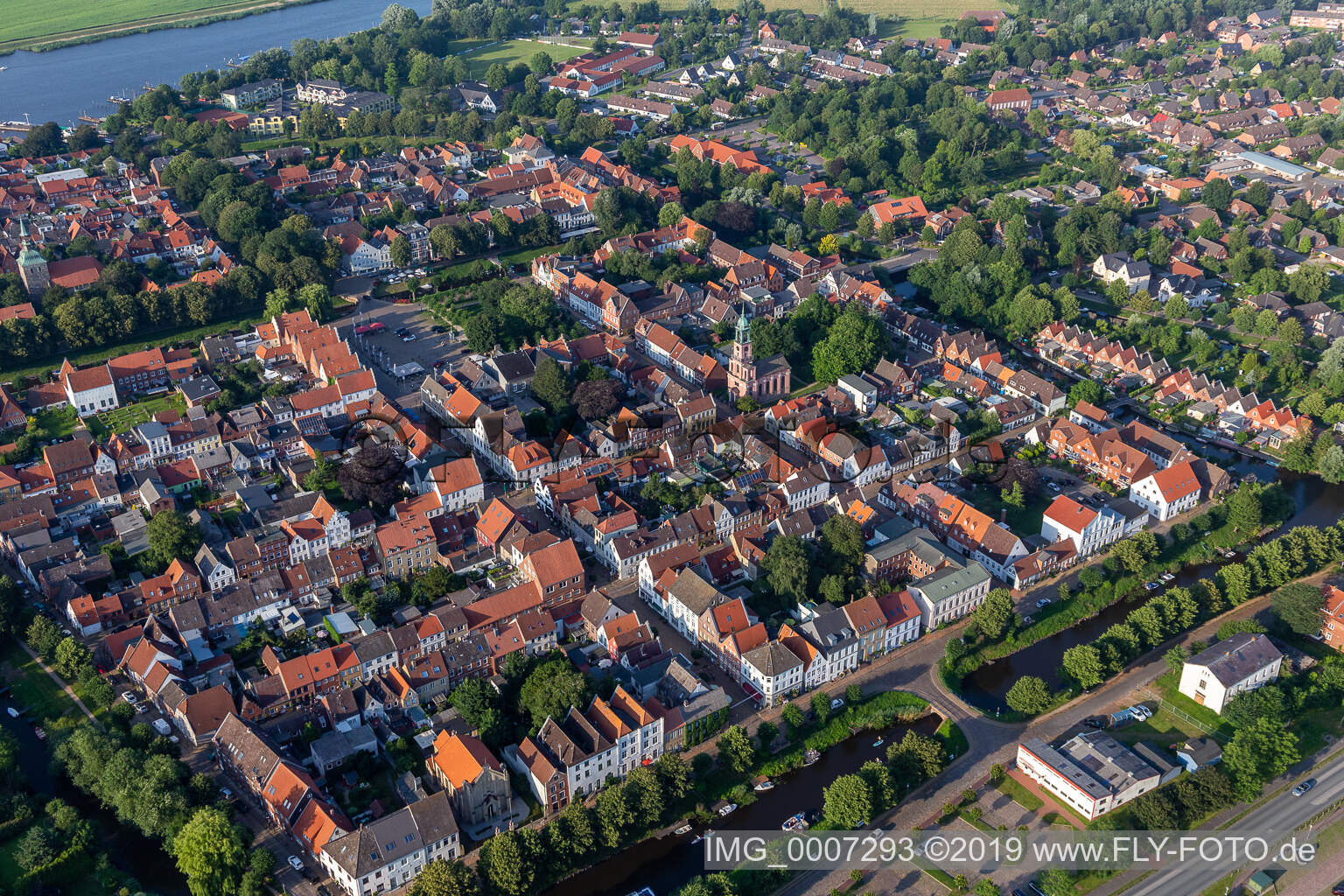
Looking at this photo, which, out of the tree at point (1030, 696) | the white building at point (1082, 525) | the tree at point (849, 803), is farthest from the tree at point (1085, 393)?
the tree at point (849, 803)

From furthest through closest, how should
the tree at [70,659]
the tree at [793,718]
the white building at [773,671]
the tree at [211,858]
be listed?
the tree at [70,659] < the white building at [773,671] < the tree at [793,718] < the tree at [211,858]

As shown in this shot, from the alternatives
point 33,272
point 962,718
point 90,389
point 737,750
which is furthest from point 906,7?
point 737,750

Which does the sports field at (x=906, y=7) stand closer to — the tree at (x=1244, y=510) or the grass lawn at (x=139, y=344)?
the grass lawn at (x=139, y=344)

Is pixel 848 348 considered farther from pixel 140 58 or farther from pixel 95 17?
pixel 95 17

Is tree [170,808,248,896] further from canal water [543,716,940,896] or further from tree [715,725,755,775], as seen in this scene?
tree [715,725,755,775]

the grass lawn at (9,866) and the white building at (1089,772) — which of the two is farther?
the white building at (1089,772)

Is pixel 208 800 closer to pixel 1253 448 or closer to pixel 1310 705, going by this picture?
pixel 1310 705
